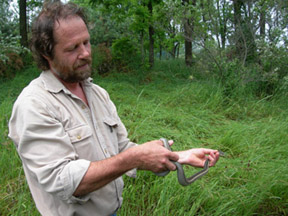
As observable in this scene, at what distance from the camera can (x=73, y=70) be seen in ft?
4.99

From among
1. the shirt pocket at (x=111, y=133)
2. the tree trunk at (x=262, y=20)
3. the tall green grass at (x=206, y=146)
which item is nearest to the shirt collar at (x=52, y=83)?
the shirt pocket at (x=111, y=133)

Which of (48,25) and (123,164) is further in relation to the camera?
(48,25)

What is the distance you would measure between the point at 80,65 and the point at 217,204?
183 cm

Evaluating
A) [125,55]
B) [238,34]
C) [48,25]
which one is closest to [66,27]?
A: [48,25]

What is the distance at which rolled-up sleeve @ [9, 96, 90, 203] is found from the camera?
118 cm

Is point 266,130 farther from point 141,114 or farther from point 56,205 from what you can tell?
point 56,205

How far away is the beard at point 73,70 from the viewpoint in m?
1.51

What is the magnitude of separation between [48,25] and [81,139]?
66 cm

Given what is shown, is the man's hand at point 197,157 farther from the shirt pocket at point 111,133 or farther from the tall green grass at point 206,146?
the tall green grass at point 206,146

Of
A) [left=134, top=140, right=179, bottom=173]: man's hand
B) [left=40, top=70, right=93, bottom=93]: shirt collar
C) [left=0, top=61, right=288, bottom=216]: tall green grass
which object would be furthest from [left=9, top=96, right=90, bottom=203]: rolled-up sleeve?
[left=0, top=61, right=288, bottom=216]: tall green grass

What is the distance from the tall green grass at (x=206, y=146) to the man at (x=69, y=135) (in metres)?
1.00

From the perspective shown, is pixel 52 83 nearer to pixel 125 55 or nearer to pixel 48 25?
pixel 48 25

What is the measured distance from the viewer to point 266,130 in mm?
3865

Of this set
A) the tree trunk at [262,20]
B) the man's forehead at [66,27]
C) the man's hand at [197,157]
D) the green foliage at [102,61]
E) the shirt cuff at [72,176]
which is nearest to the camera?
the shirt cuff at [72,176]
